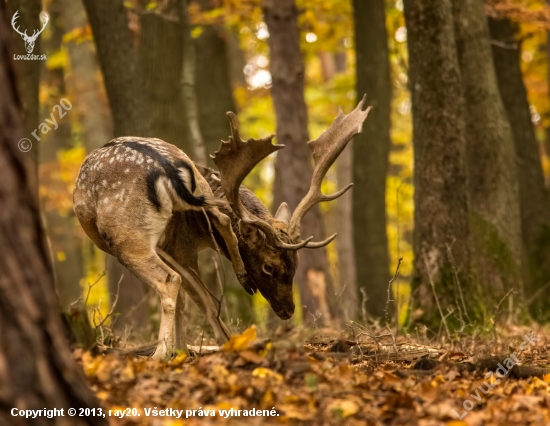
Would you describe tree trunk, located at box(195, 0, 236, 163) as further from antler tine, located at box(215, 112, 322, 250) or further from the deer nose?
antler tine, located at box(215, 112, 322, 250)

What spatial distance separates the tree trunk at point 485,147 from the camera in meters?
12.0

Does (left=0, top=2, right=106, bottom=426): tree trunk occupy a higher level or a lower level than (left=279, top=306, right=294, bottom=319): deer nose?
higher

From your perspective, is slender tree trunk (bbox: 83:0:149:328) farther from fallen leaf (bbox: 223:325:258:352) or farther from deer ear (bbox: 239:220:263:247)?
fallen leaf (bbox: 223:325:258:352)

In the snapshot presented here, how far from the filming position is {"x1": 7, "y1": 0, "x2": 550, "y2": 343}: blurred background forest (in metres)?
10.3

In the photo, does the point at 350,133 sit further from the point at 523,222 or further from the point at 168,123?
the point at 523,222

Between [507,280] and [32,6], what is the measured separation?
7621mm

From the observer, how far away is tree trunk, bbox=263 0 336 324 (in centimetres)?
1352

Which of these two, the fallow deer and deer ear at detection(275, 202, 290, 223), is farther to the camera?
deer ear at detection(275, 202, 290, 223)

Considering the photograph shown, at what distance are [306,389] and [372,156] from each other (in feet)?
37.3

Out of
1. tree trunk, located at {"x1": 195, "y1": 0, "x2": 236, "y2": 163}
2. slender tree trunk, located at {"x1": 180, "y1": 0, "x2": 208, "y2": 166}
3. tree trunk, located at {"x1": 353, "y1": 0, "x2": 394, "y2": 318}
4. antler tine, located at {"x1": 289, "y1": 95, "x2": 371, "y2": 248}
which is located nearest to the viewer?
antler tine, located at {"x1": 289, "y1": 95, "x2": 371, "y2": 248}

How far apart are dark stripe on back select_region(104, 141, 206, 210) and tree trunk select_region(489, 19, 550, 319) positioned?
906 centimetres

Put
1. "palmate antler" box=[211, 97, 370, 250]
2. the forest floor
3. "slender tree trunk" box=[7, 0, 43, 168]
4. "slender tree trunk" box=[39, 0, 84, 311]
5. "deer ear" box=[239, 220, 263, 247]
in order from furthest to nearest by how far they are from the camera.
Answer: "slender tree trunk" box=[39, 0, 84, 311] < "slender tree trunk" box=[7, 0, 43, 168] < "deer ear" box=[239, 220, 263, 247] < "palmate antler" box=[211, 97, 370, 250] < the forest floor

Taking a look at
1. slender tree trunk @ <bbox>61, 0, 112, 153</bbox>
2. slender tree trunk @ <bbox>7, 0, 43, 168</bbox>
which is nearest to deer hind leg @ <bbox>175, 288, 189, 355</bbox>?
slender tree trunk @ <bbox>7, 0, 43, 168</bbox>

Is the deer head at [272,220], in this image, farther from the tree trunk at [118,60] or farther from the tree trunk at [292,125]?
the tree trunk at [292,125]
